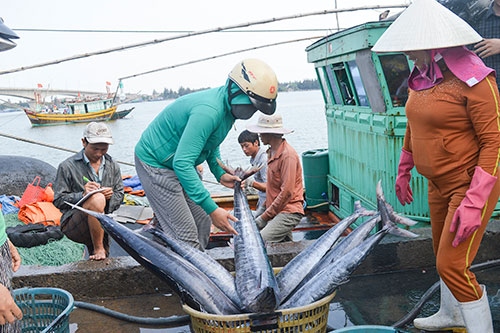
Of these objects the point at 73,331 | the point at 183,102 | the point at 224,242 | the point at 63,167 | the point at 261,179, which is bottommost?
the point at 224,242

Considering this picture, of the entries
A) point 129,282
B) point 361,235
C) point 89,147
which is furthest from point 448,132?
point 89,147

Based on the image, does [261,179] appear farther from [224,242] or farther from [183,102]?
[183,102]

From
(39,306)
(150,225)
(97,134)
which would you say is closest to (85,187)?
(97,134)

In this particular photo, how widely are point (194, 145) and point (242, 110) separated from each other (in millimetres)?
463

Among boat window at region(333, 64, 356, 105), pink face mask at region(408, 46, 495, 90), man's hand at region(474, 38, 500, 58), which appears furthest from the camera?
boat window at region(333, 64, 356, 105)

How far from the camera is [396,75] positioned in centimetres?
538

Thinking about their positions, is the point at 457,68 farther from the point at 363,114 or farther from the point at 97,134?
the point at 97,134

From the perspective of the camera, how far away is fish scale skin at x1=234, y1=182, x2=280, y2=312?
8.55 ft

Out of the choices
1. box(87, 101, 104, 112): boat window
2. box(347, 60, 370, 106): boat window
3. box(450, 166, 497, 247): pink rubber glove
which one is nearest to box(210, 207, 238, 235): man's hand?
box(450, 166, 497, 247): pink rubber glove

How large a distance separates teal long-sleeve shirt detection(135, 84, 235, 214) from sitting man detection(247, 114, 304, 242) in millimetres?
952

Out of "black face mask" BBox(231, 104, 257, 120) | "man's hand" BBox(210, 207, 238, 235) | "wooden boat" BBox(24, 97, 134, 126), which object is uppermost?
"black face mask" BBox(231, 104, 257, 120)

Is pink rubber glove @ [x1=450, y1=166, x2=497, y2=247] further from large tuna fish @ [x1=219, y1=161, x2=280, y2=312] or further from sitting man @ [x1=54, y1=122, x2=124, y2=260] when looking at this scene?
sitting man @ [x1=54, y1=122, x2=124, y2=260]

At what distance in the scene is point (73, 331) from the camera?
3877 mm

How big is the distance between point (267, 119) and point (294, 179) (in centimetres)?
81
